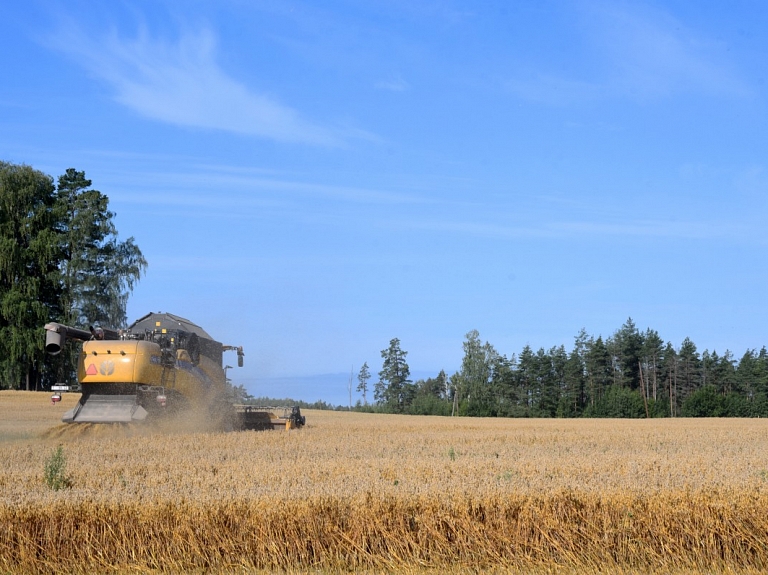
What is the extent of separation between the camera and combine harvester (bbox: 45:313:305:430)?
67.2 ft

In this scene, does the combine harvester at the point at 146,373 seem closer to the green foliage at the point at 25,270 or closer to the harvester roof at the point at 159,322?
the harvester roof at the point at 159,322

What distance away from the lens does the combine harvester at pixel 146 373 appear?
2048 cm

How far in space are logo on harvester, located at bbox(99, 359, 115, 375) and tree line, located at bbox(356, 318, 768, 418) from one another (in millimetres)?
63406

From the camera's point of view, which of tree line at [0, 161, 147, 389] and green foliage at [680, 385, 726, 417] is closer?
tree line at [0, 161, 147, 389]

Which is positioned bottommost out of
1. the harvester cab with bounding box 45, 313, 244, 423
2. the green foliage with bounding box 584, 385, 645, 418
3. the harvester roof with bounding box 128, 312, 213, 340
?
the green foliage with bounding box 584, 385, 645, 418

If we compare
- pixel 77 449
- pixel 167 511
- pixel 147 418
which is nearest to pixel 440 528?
pixel 167 511

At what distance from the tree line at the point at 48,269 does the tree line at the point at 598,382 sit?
3608cm

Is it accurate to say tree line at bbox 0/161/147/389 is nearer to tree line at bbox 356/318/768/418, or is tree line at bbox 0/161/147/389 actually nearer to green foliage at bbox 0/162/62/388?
green foliage at bbox 0/162/62/388

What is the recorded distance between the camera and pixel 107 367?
20594 mm

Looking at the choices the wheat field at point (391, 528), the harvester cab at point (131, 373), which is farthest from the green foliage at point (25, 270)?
the wheat field at point (391, 528)

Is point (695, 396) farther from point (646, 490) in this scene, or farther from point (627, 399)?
point (646, 490)

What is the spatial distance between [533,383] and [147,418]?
8187cm

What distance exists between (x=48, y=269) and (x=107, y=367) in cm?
3970

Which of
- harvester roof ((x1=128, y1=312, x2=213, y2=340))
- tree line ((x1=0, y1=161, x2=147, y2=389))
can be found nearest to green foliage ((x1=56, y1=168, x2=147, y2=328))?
tree line ((x1=0, y1=161, x2=147, y2=389))
